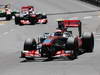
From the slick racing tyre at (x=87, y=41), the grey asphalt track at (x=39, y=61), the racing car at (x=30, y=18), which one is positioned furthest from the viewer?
the racing car at (x=30, y=18)

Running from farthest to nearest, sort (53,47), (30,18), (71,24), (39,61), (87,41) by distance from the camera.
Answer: (30,18) < (71,24) < (87,41) < (53,47) < (39,61)

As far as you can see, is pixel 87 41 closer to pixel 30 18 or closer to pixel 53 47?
pixel 53 47

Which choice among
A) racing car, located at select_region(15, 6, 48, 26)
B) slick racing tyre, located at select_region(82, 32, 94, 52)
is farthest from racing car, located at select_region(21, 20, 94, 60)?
racing car, located at select_region(15, 6, 48, 26)

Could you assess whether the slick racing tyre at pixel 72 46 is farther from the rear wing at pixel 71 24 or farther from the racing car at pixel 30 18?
the racing car at pixel 30 18

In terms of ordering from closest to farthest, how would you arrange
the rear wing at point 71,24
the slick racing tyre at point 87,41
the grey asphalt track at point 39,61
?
1. the grey asphalt track at point 39,61
2. the slick racing tyre at point 87,41
3. the rear wing at point 71,24

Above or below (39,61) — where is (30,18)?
below

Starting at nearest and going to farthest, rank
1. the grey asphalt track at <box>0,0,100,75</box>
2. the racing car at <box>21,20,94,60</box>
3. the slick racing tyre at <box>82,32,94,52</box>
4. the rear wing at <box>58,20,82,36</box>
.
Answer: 1. the grey asphalt track at <box>0,0,100,75</box>
2. the racing car at <box>21,20,94,60</box>
3. the slick racing tyre at <box>82,32,94,52</box>
4. the rear wing at <box>58,20,82,36</box>

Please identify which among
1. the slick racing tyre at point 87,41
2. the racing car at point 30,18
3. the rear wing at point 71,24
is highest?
the rear wing at point 71,24

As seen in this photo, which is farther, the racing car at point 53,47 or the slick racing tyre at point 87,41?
the slick racing tyre at point 87,41

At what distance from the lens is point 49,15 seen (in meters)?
59.8

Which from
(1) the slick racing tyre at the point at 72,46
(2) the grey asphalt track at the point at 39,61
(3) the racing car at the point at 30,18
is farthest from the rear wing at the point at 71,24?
(3) the racing car at the point at 30,18

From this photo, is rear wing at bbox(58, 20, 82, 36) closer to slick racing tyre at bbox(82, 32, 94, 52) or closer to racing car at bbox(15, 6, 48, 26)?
slick racing tyre at bbox(82, 32, 94, 52)

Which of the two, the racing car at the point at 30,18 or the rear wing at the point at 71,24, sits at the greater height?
the rear wing at the point at 71,24

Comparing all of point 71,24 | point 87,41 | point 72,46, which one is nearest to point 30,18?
point 71,24
